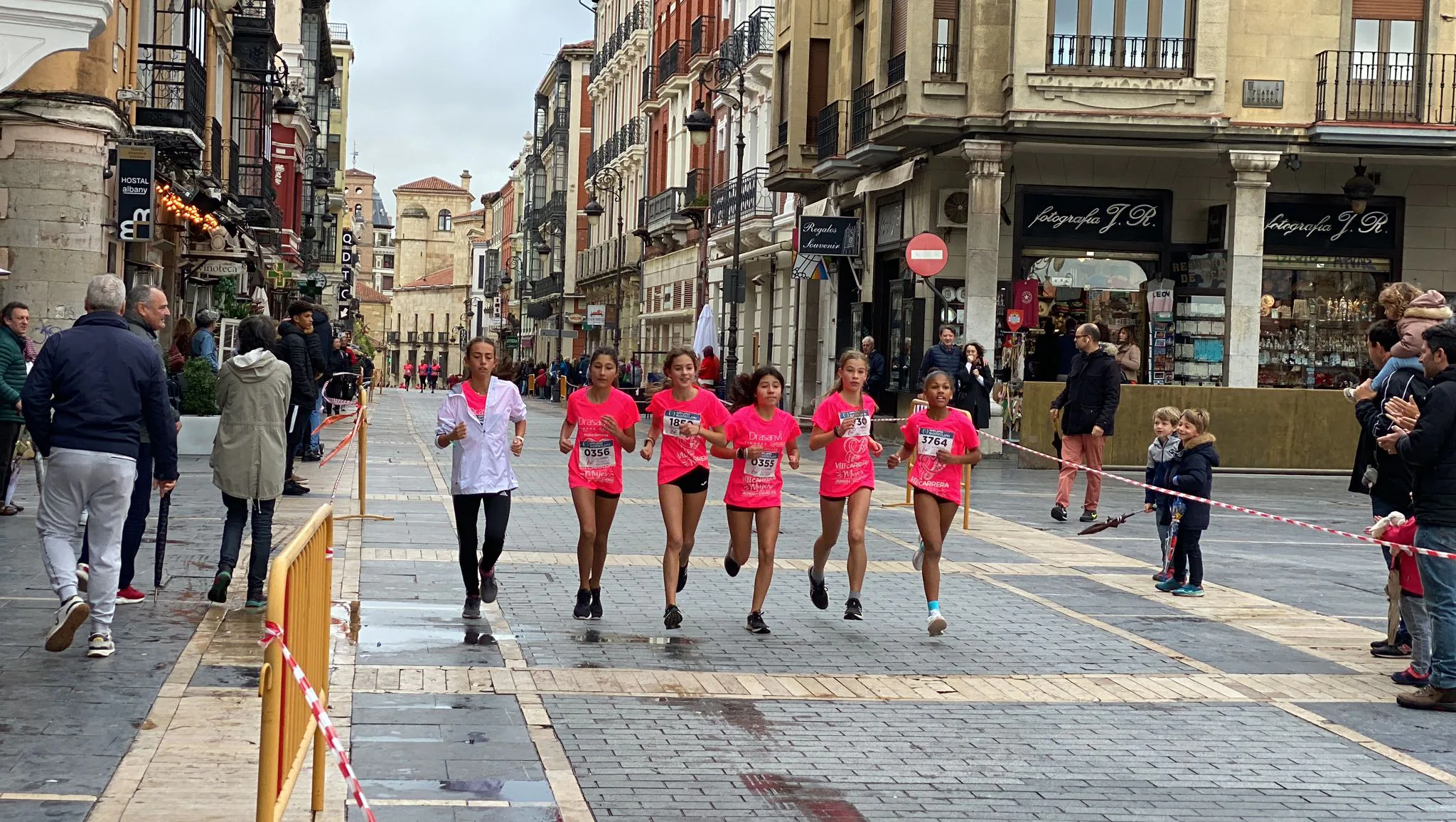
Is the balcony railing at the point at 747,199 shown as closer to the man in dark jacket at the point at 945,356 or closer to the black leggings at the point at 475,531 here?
the man in dark jacket at the point at 945,356

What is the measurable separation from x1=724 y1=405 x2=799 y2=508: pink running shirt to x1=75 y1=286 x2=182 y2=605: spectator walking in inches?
122

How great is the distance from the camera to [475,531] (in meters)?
9.91

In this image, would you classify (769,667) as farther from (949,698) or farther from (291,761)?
(291,761)

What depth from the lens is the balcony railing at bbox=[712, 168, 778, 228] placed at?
138 feet

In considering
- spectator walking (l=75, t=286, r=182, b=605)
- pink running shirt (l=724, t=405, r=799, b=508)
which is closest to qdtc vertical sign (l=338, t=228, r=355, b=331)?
spectator walking (l=75, t=286, r=182, b=605)

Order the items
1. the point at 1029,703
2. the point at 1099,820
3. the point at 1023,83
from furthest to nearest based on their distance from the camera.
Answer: the point at 1023,83
the point at 1029,703
the point at 1099,820

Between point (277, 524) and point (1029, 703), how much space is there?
7862mm

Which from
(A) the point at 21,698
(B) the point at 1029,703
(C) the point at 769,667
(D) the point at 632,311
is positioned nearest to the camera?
(A) the point at 21,698

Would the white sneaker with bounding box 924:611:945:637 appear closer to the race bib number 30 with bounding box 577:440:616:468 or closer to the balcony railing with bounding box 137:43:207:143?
the race bib number 30 with bounding box 577:440:616:468

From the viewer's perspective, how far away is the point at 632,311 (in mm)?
68375

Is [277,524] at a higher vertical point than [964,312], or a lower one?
lower

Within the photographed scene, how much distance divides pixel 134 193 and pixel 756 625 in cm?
1585

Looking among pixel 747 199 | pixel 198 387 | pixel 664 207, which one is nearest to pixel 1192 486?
pixel 198 387

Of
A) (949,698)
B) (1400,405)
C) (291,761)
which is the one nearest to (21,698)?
(291,761)
